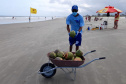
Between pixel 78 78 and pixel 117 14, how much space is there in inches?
471

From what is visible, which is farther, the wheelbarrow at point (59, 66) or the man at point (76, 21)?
the man at point (76, 21)

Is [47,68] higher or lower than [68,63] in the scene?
lower

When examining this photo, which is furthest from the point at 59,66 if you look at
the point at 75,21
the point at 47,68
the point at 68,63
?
the point at 75,21

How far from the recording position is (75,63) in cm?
322

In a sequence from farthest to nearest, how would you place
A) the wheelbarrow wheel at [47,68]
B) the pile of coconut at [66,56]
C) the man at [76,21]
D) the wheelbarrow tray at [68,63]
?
the man at [76,21] → the wheelbarrow wheel at [47,68] → the pile of coconut at [66,56] → the wheelbarrow tray at [68,63]

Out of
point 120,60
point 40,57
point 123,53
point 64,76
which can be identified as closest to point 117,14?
point 123,53

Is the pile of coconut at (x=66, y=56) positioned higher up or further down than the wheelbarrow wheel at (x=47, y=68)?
higher up

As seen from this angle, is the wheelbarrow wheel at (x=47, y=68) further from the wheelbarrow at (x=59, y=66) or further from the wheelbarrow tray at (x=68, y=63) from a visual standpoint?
the wheelbarrow tray at (x=68, y=63)

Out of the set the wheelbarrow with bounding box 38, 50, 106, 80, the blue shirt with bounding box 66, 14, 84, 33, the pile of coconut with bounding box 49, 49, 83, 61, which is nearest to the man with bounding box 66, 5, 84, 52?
the blue shirt with bounding box 66, 14, 84, 33

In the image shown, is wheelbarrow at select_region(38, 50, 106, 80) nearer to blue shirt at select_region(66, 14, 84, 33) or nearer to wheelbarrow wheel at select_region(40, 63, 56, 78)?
wheelbarrow wheel at select_region(40, 63, 56, 78)

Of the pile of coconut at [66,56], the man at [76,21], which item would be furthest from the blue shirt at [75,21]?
the pile of coconut at [66,56]

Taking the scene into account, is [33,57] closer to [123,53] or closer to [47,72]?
[47,72]

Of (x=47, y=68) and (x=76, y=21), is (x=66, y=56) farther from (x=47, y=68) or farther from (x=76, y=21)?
(x=76, y=21)

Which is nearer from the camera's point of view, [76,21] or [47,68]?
[47,68]
